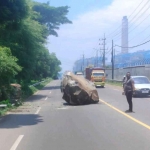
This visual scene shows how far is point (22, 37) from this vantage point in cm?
2989

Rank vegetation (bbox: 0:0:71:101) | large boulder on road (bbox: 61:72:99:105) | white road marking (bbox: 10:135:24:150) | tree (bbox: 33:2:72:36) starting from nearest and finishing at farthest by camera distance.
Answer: white road marking (bbox: 10:135:24:150)
vegetation (bbox: 0:0:71:101)
large boulder on road (bbox: 61:72:99:105)
tree (bbox: 33:2:72:36)

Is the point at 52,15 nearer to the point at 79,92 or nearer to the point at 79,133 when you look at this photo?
the point at 79,92

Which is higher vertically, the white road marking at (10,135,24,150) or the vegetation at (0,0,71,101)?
the vegetation at (0,0,71,101)

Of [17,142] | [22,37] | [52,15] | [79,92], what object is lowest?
[17,142]

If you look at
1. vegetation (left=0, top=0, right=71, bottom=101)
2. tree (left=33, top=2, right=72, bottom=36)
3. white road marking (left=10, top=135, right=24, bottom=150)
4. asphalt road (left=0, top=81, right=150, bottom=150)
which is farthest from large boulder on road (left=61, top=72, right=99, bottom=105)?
tree (left=33, top=2, right=72, bottom=36)

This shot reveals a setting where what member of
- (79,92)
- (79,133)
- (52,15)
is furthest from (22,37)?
(52,15)

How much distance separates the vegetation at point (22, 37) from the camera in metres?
16.8

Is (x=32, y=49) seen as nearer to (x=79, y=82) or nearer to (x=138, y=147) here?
(x=79, y=82)

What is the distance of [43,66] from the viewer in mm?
49750

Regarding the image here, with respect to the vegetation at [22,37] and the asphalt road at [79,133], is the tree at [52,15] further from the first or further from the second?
the asphalt road at [79,133]

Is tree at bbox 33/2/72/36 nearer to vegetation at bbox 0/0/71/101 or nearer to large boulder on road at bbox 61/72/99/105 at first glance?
vegetation at bbox 0/0/71/101

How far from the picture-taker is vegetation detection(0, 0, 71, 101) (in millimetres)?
16750

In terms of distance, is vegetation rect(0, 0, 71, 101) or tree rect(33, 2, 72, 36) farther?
tree rect(33, 2, 72, 36)

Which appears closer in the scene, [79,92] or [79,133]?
[79,133]
